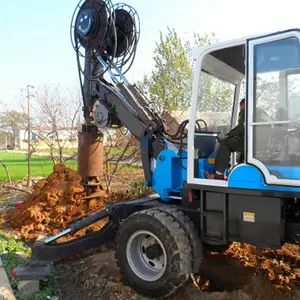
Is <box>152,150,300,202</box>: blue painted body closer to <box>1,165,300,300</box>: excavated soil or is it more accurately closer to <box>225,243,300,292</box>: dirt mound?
<box>1,165,300,300</box>: excavated soil

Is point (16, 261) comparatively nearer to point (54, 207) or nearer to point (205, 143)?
point (54, 207)

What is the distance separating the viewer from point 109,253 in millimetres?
5641

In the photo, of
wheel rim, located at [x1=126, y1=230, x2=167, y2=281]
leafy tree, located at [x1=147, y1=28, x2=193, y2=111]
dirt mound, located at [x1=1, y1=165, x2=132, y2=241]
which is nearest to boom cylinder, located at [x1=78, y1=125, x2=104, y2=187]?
dirt mound, located at [x1=1, y1=165, x2=132, y2=241]

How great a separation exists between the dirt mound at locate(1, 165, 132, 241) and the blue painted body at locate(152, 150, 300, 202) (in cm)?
220

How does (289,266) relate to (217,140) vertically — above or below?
below

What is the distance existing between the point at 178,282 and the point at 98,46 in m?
3.98

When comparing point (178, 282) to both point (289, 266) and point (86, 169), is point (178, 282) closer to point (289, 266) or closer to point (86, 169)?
point (289, 266)

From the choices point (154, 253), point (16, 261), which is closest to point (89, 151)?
point (16, 261)

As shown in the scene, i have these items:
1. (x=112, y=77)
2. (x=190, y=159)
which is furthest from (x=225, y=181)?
(x=112, y=77)

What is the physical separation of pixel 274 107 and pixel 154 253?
85.6 inches

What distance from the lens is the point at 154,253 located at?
174 inches

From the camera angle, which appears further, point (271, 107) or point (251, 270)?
point (251, 270)

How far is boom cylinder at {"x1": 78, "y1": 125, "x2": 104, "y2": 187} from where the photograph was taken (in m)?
6.88

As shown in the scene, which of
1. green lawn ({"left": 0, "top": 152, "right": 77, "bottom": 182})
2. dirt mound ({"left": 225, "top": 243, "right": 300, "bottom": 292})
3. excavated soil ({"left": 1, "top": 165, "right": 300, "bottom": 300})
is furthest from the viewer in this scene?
green lawn ({"left": 0, "top": 152, "right": 77, "bottom": 182})
